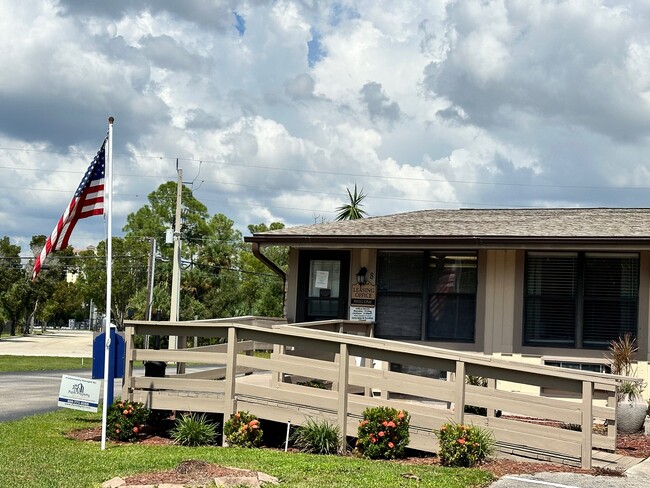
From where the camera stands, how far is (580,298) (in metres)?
14.5

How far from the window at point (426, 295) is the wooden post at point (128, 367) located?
534cm

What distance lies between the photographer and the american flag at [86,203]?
11.0 m

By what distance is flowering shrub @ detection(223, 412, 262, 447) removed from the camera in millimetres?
10555

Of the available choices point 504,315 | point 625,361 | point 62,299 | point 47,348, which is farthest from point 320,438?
point 62,299

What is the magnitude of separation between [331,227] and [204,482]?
363 inches

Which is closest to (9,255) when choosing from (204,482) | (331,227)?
(331,227)

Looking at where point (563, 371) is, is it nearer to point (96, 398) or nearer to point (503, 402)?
point (503, 402)

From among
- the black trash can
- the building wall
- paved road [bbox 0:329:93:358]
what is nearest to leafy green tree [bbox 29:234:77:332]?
paved road [bbox 0:329:93:358]

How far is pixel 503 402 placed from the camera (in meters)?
9.81

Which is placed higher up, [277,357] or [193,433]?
[277,357]

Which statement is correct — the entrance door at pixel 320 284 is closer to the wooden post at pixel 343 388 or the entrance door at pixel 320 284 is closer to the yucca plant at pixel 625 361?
the yucca plant at pixel 625 361

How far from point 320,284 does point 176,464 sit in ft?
25.8

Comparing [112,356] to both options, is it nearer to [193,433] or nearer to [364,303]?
[193,433]

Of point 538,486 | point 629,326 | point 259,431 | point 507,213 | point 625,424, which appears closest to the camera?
point 538,486
